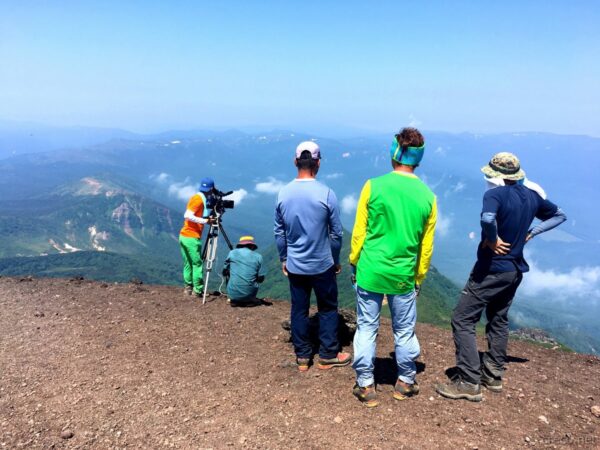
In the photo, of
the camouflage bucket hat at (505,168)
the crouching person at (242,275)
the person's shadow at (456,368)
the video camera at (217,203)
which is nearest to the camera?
the camouflage bucket hat at (505,168)

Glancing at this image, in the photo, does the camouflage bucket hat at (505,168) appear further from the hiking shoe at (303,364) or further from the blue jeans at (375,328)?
the hiking shoe at (303,364)

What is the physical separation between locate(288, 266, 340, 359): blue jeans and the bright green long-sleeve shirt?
905 mm

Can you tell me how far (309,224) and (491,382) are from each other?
348cm

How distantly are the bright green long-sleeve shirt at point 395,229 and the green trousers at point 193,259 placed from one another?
6096 mm

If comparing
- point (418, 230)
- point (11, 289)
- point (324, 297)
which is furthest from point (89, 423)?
point (11, 289)

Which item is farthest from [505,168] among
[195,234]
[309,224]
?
[195,234]

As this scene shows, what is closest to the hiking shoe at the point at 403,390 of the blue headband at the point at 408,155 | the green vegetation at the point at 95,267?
the blue headband at the point at 408,155

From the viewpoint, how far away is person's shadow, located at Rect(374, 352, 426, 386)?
19.7 feet

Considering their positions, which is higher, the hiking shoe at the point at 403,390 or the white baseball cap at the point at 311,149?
the white baseball cap at the point at 311,149

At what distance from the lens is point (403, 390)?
5.43 meters

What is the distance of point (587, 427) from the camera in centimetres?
503

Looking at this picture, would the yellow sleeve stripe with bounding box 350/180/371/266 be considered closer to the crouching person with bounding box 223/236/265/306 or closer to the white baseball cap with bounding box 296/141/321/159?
the white baseball cap with bounding box 296/141/321/159

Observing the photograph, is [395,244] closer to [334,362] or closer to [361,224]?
[361,224]

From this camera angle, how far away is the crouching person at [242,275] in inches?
375
